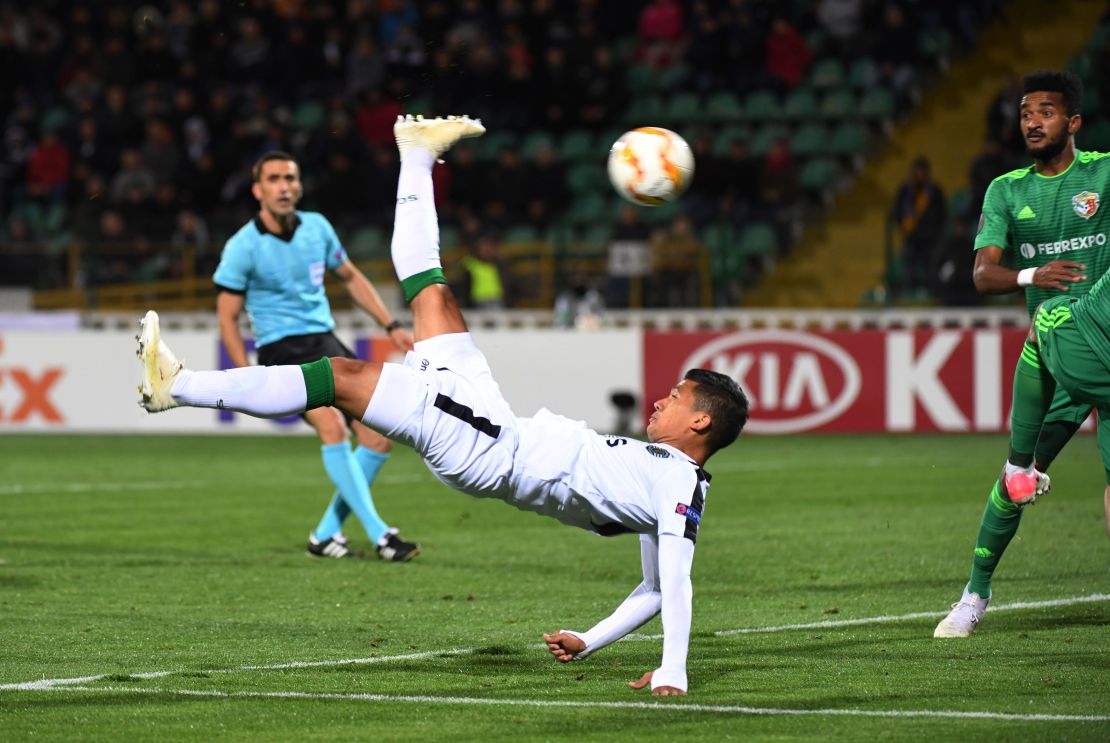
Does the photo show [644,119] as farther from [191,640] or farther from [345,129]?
[191,640]

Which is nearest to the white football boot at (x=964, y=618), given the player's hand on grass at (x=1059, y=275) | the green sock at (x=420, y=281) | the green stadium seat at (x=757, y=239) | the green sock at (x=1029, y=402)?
the green sock at (x=1029, y=402)

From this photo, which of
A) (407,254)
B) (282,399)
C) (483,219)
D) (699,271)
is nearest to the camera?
(282,399)

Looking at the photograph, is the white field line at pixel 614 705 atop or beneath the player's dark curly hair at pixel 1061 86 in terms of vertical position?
beneath

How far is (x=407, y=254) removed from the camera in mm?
7133

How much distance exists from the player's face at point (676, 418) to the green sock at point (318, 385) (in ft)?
3.89

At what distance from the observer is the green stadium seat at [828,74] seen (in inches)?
971

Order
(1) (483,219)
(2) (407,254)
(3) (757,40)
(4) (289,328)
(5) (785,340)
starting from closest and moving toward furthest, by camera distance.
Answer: (2) (407,254), (4) (289,328), (5) (785,340), (1) (483,219), (3) (757,40)

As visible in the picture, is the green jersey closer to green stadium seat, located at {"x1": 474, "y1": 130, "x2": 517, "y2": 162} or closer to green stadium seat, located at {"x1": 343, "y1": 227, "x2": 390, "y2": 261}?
green stadium seat, located at {"x1": 343, "y1": 227, "x2": 390, "y2": 261}

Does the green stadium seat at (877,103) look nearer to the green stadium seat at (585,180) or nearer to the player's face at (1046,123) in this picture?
the green stadium seat at (585,180)

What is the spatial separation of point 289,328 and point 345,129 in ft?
44.3

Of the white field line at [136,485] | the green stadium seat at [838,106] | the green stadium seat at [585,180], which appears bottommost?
the white field line at [136,485]

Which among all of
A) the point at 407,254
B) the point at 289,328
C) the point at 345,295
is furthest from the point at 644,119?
the point at 407,254

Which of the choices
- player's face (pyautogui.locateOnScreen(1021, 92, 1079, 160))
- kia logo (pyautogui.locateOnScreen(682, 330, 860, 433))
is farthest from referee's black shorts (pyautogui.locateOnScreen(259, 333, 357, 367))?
kia logo (pyautogui.locateOnScreen(682, 330, 860, 433))

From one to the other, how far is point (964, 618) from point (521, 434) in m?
2.27
